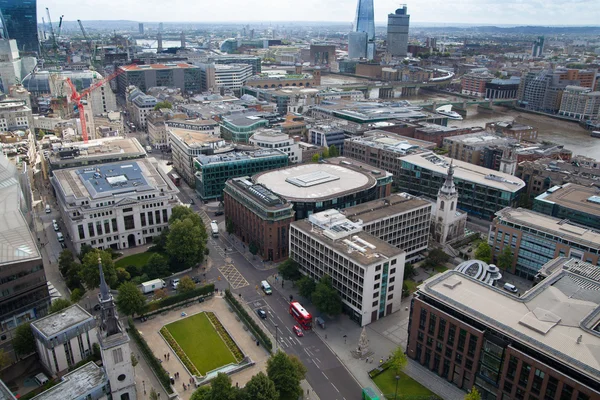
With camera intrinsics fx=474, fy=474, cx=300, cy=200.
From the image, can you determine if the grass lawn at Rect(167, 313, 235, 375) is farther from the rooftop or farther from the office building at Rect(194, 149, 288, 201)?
the office building at Rect(194, 149, 288, 201)

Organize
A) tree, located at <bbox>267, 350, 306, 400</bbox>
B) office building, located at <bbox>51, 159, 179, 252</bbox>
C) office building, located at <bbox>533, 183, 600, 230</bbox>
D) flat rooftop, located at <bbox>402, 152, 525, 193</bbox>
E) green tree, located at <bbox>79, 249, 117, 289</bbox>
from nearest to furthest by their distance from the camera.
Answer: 1. tree, located at <bbox>267, 350, 306, 400</bbox>
2. green tree, located at <bbox>79, 249, 117, 289</bbox>
3. office building, located at <bbox>51, 159, 179, 252</bbox>
4. office building, located at <bbox>533, 183, 600, 230</bbox>
5. flat rooftop, located at <bbox>402, 152, 525, 193</bbox>

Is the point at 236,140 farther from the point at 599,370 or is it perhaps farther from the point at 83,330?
the point at 599,370

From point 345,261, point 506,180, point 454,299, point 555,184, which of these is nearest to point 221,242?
point 345,261

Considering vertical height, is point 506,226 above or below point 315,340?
above

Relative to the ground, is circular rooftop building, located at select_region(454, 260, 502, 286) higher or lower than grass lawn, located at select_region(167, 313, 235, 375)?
higher

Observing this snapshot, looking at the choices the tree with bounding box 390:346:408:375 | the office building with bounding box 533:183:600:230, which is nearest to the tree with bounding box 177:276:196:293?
the tree with bounding box 390:346:408:375

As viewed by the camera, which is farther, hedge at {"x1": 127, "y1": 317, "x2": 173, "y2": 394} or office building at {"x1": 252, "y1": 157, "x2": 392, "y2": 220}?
office building at {"x1": 252, "y1": 157, "x2": 392, "y2": 220}

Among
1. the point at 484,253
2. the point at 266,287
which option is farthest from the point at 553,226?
the point at 266,287
